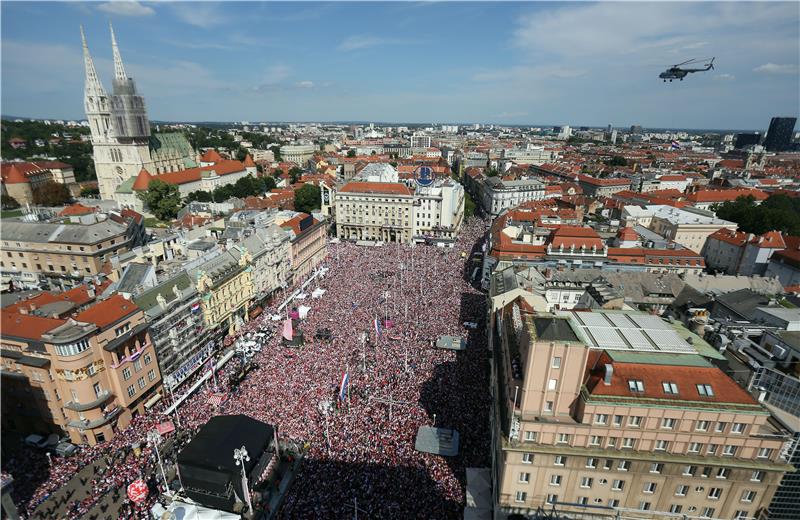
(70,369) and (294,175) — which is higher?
(70,369)

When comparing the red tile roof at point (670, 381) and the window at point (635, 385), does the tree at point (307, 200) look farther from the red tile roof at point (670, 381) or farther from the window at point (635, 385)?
the window at point (635, 385)

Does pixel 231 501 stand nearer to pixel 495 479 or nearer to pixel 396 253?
pixel 495 479

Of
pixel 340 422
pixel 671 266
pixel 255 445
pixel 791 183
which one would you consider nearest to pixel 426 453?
pixel 340 422

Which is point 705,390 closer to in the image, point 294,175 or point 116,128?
point 116,128

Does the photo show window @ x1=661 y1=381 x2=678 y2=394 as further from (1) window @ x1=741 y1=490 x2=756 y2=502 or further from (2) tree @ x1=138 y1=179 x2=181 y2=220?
(2) tree @ x1=138 y1=179 x2=181 y2=220

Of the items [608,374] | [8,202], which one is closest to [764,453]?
[608,374]

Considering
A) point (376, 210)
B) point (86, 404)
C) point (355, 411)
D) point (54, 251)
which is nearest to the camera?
point (86, 404)
